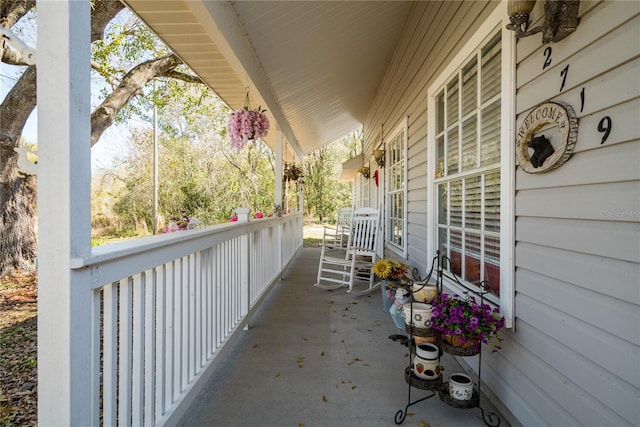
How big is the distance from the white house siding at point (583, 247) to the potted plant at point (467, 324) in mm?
119

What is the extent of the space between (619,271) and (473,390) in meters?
0.96

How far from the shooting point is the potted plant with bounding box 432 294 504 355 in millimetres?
1647

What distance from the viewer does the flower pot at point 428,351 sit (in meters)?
1.82

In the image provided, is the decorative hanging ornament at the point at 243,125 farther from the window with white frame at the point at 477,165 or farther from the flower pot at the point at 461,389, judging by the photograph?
the flower pot at the point at 461,389

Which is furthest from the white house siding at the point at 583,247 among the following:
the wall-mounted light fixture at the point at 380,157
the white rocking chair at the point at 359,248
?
the wall-mounted light fixture at the point at 380,157

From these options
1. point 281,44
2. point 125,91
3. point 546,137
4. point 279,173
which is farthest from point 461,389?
point 125,91

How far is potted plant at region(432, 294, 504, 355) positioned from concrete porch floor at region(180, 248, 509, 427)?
1.37ft

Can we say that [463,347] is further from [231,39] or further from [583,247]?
[231,39]

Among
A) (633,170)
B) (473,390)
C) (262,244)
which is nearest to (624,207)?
(633,170)

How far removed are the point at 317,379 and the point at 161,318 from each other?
1.09 meters

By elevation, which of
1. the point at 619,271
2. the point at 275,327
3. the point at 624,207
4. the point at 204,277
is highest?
the point at 624,207

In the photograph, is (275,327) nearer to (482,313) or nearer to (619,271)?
(482,313)

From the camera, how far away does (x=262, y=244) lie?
3.78 meters

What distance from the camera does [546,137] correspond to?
144 cm
